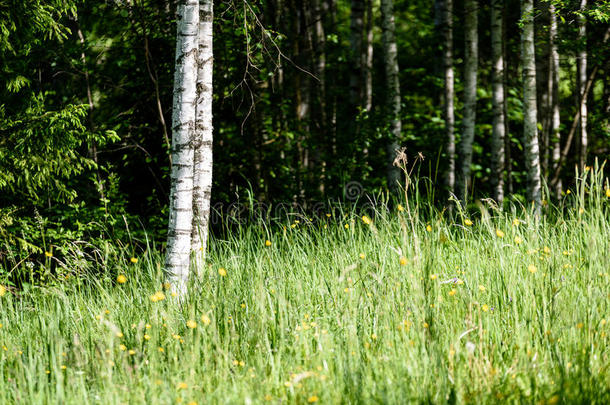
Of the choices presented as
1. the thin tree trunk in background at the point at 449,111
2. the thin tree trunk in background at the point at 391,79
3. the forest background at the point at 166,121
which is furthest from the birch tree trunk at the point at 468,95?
the thin tree trunk in background at the point at 391,79

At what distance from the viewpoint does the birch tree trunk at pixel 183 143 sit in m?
4.46

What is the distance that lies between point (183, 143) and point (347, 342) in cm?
239

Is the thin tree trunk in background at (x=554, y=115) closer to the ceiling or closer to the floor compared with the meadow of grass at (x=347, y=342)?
closer to the ceiling

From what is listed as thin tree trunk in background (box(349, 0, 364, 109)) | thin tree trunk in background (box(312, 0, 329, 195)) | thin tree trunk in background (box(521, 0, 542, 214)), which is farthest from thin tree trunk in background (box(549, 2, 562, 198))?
thin tree trunk in background (box(312, 0, 329, 195))

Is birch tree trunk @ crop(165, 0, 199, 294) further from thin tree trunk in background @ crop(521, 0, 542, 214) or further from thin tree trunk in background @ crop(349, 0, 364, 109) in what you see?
thin tree trunk in background @ crop(349, 0, 364, 109)

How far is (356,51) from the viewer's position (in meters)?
10.2

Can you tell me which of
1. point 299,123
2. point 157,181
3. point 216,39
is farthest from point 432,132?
point 157,181

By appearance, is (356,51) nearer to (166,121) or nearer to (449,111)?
(449,111)

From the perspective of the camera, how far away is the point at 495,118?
9.02 m

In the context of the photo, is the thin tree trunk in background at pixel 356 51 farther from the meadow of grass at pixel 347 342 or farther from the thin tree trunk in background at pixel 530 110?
the meadow of grass at pixel 347 342

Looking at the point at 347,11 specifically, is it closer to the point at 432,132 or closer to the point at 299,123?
the point at 432,132

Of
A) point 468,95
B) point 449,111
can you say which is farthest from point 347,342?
point 449,111

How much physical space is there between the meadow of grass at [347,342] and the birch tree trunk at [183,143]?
53cm

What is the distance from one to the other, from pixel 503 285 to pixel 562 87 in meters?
12.3
